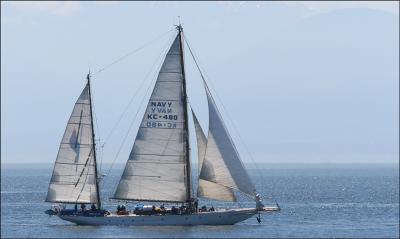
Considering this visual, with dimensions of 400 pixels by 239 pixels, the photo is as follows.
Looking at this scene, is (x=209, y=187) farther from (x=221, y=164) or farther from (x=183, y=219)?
(x=183, y=219)

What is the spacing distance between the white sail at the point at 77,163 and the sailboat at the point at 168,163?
3.0 inches

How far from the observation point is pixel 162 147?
9244 cm

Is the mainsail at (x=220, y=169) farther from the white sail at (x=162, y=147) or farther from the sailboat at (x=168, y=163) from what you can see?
the white sail at (x=162, y=147)

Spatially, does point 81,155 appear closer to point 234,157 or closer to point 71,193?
point 71,193

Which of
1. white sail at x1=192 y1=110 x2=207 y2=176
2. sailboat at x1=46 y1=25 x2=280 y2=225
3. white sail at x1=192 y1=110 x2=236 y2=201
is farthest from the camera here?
white sail at x1=192 y1=110 x2=207 y2=176

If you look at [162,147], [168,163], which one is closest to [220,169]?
[168,163]

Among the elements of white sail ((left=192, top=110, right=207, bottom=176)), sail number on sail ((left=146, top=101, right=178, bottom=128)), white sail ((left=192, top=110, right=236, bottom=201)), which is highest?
sail number on sail ((left=146, top=101, right=178, bottom=128))

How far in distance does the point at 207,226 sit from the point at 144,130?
8576 millimetres

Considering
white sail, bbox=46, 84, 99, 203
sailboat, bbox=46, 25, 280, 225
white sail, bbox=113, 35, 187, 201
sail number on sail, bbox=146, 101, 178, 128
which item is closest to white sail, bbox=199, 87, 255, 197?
sailboat, bbox=46, 25, 280, 225

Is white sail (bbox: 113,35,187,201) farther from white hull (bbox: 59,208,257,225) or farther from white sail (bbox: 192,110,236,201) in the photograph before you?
→ white sail (bbox: 192,110,236,201)

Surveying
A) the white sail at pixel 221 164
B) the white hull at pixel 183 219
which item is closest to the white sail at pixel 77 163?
the white hull at pixel 183 219

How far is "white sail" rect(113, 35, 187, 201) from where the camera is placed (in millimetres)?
91250

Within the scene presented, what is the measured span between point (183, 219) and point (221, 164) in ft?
16.4

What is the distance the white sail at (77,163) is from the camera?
310 feet
